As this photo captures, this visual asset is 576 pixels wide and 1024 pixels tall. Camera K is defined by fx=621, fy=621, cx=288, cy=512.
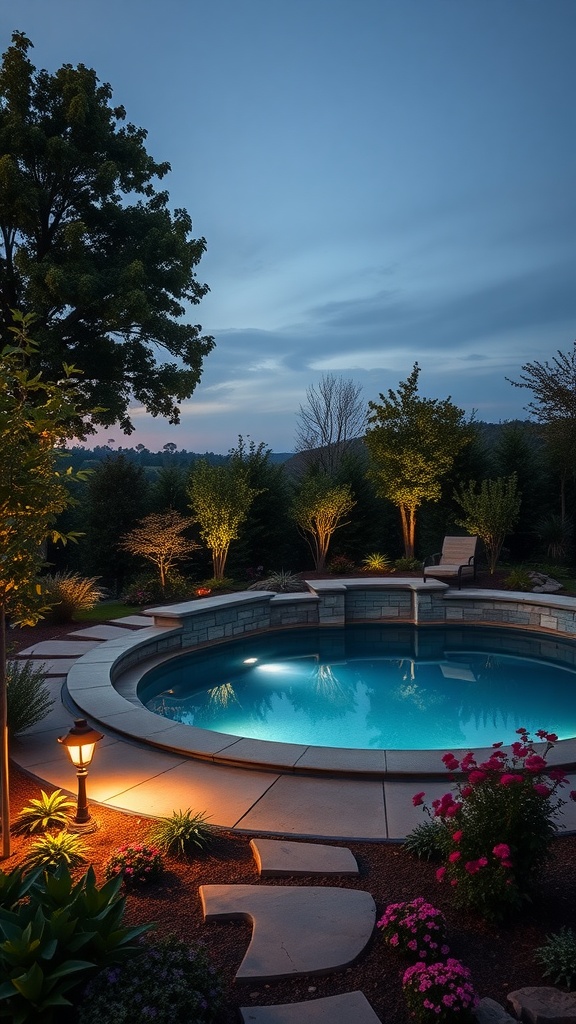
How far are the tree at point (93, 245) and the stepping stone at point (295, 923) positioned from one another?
8.49 m

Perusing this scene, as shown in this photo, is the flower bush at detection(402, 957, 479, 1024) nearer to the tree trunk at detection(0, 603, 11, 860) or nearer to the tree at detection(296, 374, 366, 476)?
the tree trunk at detection(0, 603, 11, 860)

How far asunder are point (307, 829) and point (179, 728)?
6.71ft

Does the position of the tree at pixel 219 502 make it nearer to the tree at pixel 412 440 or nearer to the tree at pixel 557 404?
the tree at pixel 412 440

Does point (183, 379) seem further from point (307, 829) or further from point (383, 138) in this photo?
point (307, 829)

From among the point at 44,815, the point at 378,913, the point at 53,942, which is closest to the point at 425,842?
the point at 378,913

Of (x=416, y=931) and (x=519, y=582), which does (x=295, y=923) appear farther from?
(x=519, y=582)

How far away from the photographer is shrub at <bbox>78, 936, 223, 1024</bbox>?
199cm

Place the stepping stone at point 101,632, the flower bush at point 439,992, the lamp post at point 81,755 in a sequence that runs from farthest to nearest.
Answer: the stepping stone at point 101,632 → the lamp post at point 81,755 → the flower bush at point 439,992

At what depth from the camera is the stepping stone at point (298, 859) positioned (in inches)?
130

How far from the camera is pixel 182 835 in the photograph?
142 inches

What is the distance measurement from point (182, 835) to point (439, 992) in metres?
1.83

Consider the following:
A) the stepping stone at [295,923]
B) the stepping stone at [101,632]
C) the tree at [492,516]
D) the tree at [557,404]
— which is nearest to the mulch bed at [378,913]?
the stepping stone at [295,923]

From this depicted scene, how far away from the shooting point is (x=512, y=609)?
1139cm

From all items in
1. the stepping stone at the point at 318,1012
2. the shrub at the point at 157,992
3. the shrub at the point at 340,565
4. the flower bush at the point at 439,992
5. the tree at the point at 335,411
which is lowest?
the stepping stone at the point at 318,1012
